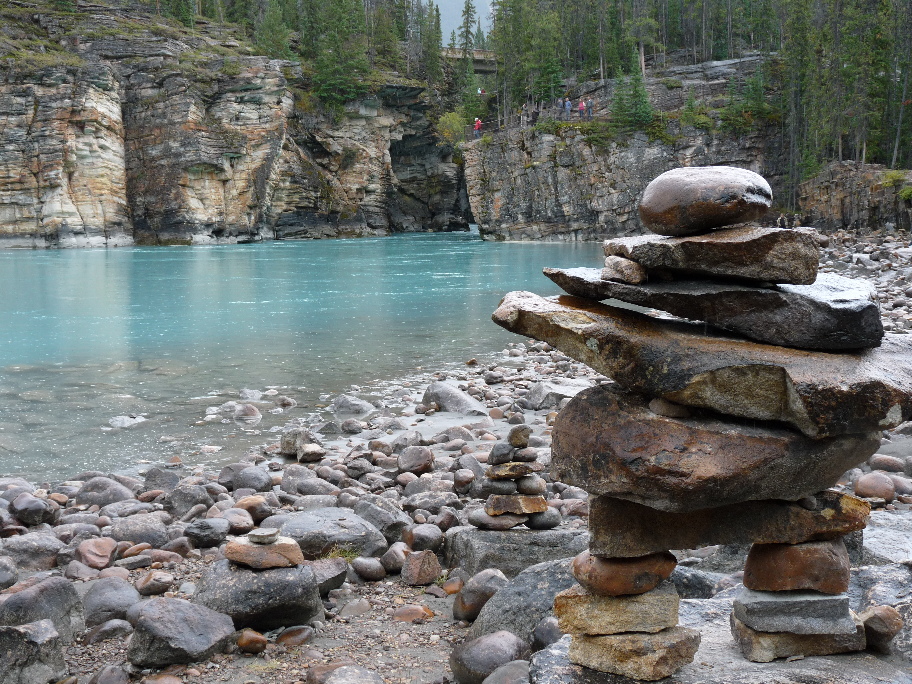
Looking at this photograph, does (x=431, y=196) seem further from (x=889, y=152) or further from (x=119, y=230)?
(x=889, y=152)

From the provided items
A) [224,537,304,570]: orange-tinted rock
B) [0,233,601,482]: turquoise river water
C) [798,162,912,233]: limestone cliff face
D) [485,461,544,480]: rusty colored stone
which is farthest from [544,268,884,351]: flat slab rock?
[798,162,912,233]: limestone cliff face

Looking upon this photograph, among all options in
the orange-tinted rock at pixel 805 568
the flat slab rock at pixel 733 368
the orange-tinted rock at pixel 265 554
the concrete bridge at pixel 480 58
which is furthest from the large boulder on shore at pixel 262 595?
the concrete bridge at pixel 480 58

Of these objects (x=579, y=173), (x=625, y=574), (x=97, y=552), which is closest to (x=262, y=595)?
(x=97, y=552)

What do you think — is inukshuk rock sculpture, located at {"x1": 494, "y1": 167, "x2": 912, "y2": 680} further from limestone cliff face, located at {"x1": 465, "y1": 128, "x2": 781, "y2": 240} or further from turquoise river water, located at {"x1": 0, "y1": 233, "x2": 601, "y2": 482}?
limestone cliff face, located at {"x1": 465, "y1": 128, "x2": 781, "y2": 240}

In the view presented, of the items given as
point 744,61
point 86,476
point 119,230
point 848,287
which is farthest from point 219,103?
point 848,287

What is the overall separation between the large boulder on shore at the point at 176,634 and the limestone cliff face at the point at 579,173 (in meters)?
74.6

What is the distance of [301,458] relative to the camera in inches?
434

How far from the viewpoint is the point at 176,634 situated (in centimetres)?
513

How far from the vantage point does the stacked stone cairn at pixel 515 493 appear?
661 cm

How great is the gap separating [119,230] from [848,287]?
8925cm

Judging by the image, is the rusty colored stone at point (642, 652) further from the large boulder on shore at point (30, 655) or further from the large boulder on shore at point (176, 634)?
the large boulder on shore at point (30, 655)

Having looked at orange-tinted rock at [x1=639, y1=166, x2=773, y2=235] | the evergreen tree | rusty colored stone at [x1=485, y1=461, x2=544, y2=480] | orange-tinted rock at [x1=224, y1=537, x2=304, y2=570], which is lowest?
orange-tinted rock at [x1=224, y1=537, x2=304, y2=570]

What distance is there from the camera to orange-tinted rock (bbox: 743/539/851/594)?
420 centimetres

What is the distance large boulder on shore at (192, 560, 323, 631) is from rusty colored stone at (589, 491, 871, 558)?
244 centimetres
